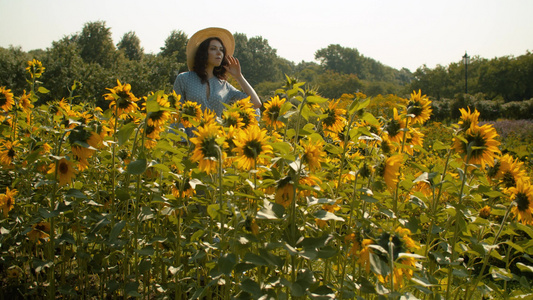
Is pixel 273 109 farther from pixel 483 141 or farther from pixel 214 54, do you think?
pixel 214 54

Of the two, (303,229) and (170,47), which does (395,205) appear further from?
(170,47)

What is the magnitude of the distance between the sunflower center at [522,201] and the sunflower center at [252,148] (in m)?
1.06

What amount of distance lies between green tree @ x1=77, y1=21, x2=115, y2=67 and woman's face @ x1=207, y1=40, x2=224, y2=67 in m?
27.2

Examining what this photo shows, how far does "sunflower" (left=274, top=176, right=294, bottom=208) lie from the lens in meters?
1.30

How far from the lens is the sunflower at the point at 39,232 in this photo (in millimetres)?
2104

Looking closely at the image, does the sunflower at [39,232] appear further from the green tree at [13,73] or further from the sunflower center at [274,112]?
the green tree at [13,73]

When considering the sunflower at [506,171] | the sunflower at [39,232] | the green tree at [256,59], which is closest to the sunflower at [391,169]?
the sunflower at [506,171]

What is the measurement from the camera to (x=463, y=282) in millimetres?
1730

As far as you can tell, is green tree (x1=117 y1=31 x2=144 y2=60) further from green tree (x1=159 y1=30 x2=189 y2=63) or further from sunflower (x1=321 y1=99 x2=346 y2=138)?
sunflower (x1=321 y1=99 x2=346 y2=138)

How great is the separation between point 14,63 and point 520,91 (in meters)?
37.1

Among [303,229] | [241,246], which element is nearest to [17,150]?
[241,246]

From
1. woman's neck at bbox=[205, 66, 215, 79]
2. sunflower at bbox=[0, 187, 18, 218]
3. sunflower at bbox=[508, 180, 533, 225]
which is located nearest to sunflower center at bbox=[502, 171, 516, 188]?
sunflower at bbox=[508, 180, 533, 225]

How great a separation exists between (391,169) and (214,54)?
2755 mm

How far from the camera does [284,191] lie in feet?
4.32
